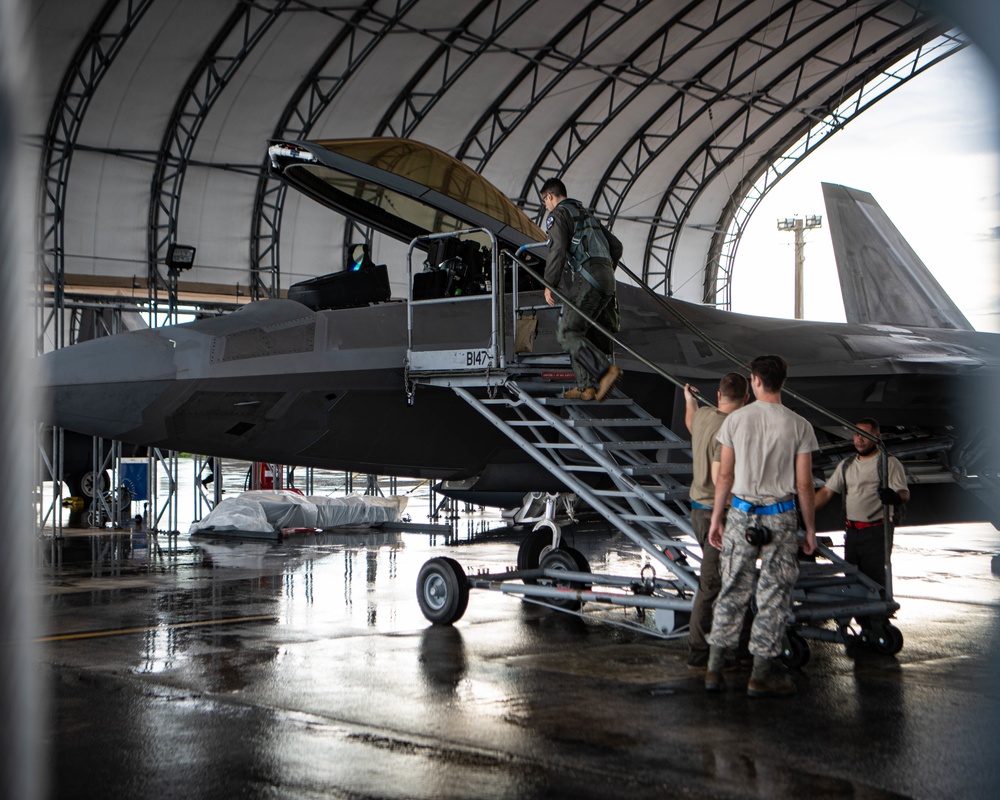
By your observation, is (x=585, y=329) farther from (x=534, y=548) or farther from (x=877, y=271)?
(x=877, y=271)

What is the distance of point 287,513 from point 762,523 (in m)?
12.9

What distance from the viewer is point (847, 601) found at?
21.2 ft

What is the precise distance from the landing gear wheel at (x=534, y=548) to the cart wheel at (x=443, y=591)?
1.86 meters

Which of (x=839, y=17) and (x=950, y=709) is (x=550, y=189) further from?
(x=839, y=17)

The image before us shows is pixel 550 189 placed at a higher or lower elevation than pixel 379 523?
higher

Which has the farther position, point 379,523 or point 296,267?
point 296,267

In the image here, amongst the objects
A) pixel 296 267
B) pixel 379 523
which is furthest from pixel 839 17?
pixel 379 523

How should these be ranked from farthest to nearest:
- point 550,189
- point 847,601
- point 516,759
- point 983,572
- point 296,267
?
point 296,267 < point 983,572 < point 550,189 < point 847,601 < point 516,759

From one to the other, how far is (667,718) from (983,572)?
8.24m

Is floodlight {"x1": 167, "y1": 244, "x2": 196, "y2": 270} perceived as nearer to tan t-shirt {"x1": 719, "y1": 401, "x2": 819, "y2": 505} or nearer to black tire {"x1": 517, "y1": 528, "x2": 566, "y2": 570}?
black tire {"x1": 517, "y1": 528, "x2": 566, "y2": 570}

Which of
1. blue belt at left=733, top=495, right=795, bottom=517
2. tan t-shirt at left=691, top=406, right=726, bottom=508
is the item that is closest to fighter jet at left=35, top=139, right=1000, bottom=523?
tan t-shirt at left=691, top=406, right=726, bottom=508

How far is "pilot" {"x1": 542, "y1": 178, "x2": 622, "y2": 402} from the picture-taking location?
7020 mm

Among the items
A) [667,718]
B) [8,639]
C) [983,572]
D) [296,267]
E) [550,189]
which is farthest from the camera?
[296,267]

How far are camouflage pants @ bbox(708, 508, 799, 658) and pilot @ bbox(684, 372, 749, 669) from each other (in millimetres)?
534
